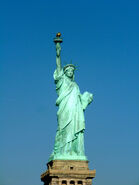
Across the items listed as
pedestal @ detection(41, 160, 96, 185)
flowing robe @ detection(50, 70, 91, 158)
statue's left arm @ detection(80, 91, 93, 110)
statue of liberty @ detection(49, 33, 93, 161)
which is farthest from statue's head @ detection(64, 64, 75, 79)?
pedestal @ detection(41, 160, 96, 185)

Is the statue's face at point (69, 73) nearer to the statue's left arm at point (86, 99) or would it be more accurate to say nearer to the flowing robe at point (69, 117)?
the flowing robe at point (69, 117)

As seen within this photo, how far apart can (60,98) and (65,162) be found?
4.99m

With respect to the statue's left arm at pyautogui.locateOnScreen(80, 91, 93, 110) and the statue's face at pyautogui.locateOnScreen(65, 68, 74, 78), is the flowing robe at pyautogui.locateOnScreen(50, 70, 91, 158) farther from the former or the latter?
the statue's face at pyautogui.locateOnScreen(65, 68, 74, 78)

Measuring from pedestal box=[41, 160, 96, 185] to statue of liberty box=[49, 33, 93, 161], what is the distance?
1.53 feet

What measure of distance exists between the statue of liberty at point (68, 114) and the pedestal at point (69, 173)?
467 millimetres

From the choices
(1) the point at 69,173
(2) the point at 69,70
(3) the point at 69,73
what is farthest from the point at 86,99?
(1) the point at 69,173

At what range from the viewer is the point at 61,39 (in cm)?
3731

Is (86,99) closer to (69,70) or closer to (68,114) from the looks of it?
(68,114)

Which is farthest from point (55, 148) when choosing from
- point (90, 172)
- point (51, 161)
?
point (90, 172)

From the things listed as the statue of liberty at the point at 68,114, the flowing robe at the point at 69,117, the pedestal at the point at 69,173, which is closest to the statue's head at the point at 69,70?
the statue of liberty at the point at 68,114

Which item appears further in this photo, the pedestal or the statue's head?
the statue's head

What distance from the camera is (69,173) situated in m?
33.3

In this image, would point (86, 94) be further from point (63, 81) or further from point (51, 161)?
point (51, 161)

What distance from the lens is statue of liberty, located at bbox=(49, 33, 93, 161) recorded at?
34.6 metres
